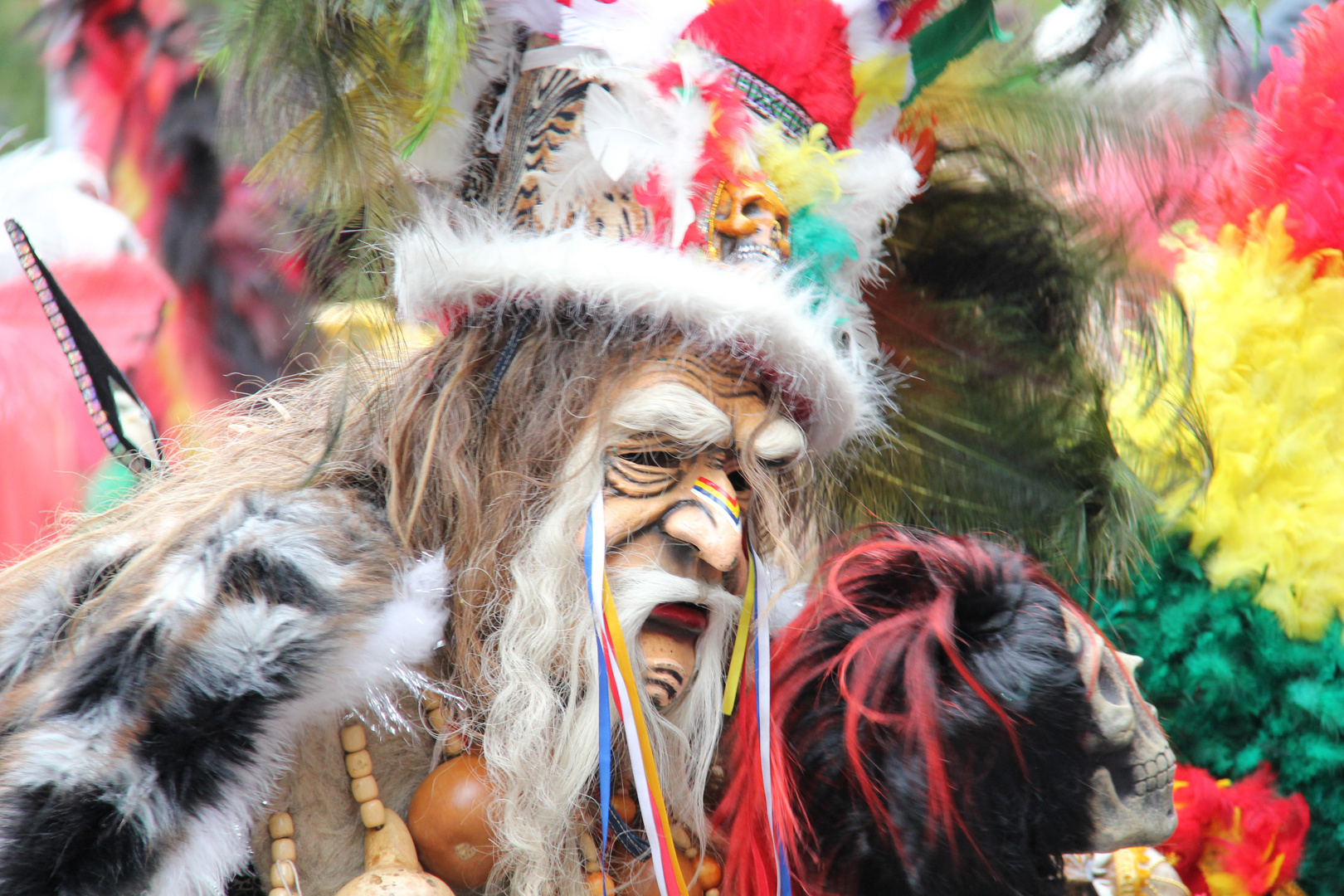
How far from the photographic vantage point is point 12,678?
1.33m

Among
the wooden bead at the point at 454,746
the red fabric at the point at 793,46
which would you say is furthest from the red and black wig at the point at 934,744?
the red fabric at the point at 793,46

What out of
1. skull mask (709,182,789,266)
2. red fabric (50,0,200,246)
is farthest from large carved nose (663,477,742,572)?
red fabric (50,0,200,246)

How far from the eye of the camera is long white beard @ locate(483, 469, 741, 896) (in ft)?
4.99

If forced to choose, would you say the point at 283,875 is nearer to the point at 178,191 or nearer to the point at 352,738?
the point at 352,738

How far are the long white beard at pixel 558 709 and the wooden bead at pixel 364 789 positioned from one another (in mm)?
161

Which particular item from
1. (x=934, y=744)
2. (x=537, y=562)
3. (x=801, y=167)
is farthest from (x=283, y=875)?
(x=801, y=167)

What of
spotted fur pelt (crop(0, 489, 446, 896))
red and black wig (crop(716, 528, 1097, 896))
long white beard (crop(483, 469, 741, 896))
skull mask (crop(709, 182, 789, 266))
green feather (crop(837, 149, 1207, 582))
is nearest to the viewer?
spotted fur pelt (crop(0, 489, 446, 896))

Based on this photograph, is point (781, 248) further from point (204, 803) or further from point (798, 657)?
point (204, 803)

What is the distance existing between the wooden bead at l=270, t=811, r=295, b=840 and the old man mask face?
530 millimetres

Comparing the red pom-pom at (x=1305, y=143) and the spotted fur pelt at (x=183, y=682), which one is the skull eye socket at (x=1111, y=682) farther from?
the red pom-pom at (x=1305, y=143)

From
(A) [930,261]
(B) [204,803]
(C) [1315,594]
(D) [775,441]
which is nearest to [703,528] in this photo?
(D) [775,441]

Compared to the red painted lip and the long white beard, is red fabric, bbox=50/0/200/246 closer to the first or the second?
the long white beard

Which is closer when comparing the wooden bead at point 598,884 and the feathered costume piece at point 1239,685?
the wooden bead at point 598,884

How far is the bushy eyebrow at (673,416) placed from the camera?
5.16 feet
